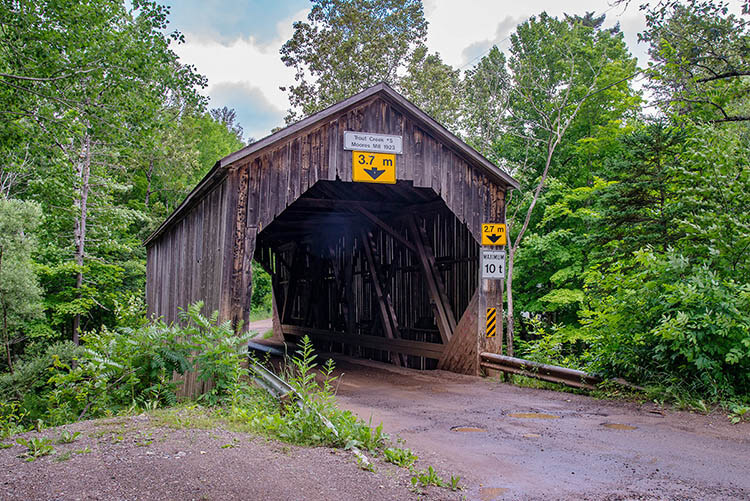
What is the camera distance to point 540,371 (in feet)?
26.3

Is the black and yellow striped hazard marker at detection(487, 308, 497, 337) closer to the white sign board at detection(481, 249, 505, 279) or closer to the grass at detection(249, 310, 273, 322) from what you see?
the white sign board at detection(481, 249, 505, 279)

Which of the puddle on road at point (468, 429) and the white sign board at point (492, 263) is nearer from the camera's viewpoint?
the puddle on road at point (468, 429)

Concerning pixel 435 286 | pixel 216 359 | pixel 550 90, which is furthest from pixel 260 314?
pixel 216 359

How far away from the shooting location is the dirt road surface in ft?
11.7

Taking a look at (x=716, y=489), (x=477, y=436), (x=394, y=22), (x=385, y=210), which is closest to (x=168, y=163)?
(x=394, y=22)

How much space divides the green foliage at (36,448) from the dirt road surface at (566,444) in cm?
254

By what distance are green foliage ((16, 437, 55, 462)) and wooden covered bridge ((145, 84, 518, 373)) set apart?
14.0ft

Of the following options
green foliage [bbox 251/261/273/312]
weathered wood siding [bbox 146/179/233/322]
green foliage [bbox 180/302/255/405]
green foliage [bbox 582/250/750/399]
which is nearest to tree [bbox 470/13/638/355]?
weathered wood siding [bbox 146/179/233/322]

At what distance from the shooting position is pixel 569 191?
16.9 metres

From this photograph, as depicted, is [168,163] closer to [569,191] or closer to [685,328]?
[569,191]

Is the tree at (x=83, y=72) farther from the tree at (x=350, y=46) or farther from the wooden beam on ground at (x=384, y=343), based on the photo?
the tree at (x=350, y=46)

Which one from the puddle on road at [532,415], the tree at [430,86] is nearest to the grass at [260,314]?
the tree at [430,86]

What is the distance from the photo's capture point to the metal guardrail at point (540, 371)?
7.09 m

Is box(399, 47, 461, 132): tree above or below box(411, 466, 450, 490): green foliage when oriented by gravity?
above
